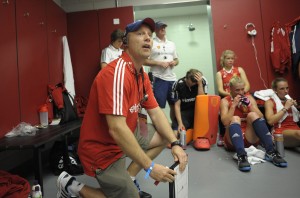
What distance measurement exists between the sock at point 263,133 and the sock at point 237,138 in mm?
171

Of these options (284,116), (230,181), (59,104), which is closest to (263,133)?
(284,116)

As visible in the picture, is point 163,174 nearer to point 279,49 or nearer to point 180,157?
point 180,157

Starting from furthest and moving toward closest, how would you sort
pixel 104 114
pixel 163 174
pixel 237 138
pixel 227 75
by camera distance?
pixel 227 75
pixel 237 138
pixel 104 114
pixel 163 174

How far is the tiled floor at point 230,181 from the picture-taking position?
1.56 m

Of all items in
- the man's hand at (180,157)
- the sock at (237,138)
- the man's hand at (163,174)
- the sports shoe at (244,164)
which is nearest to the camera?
the man's hand at (163,174)

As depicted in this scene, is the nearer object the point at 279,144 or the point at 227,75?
the point at 279,144

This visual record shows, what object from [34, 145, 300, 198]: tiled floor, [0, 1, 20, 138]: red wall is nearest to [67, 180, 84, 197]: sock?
[34, 145, 300, 198]: tiled floor

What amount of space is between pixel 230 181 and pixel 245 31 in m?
2.55

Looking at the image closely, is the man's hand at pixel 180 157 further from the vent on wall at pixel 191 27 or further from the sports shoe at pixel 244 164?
the vent on wall at pixel 191 27

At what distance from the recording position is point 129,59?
124cm

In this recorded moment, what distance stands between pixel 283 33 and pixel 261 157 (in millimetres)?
2133

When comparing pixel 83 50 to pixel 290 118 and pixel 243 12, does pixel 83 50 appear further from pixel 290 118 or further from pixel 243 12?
pixel 290 118

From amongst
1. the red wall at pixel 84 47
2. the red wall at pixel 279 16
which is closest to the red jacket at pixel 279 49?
the red wall at pixel 279 16

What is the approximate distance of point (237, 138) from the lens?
2.04 m
